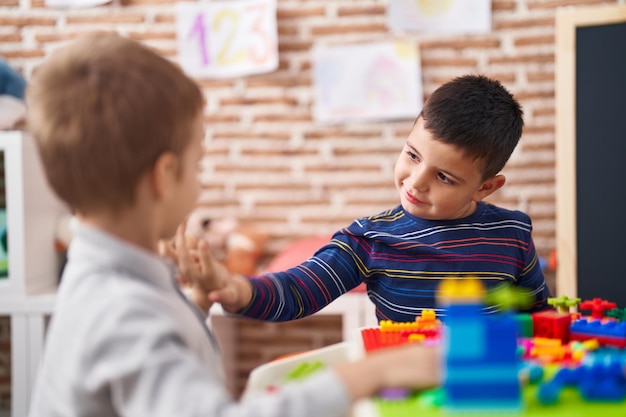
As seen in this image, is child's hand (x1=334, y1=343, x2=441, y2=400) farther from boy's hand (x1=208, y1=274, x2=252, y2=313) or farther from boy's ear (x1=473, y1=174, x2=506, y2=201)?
boy's ear (x1=473, y1=174, x2=506, y2=201)

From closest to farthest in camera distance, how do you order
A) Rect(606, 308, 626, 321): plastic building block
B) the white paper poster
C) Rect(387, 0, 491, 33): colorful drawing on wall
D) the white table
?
Rect(606, 308, 626, 321): plastic building block → the white table → Rect(387, 0, 491, 33): colorful drawing on wall → the white paper poster

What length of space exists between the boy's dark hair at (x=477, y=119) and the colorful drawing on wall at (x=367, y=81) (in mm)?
871

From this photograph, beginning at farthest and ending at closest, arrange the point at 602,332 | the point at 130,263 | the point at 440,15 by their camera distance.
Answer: the point at 440,15 → the point at 602,332 → the point at 130,263

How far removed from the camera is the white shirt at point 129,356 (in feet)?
1.90

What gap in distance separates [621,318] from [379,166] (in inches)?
48.0

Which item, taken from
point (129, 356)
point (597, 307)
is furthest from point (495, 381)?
point (597, 307)

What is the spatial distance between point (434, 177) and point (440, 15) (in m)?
1.08

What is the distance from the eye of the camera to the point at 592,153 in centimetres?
178

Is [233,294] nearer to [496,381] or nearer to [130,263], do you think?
[130,263]

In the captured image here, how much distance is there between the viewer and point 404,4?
2.07 meters

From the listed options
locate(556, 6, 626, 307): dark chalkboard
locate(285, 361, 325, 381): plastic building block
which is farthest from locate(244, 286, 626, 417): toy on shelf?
locate(556, 6, 626, 307): dark chalkboard

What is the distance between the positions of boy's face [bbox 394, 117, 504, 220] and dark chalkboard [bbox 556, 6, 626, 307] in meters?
0.72

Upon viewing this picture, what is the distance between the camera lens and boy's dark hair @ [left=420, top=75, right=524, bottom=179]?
114 centimetres

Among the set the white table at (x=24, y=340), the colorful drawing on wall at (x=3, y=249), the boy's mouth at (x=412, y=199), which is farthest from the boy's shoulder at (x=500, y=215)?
the colorful drawing on wall at (x=3, y=249)
